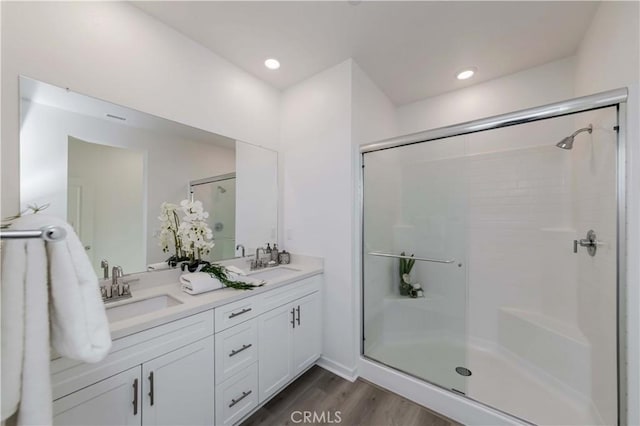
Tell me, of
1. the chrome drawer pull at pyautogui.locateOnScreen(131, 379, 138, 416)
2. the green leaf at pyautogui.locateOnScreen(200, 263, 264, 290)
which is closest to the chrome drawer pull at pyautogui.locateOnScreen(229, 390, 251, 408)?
the chrome drawer pull at pyautogui.locateOnScreen(131, 379, 138, 416)

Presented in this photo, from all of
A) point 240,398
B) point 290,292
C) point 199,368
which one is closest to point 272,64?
point 290,292

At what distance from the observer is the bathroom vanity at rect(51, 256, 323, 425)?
96cm

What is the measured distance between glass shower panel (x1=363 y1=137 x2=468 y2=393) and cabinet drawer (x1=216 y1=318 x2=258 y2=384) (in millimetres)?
997

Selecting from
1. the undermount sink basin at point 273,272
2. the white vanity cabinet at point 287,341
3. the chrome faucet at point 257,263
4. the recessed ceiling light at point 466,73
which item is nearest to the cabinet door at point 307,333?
the white vanity cabinet at point 287,341

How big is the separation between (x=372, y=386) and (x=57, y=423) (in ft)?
5.93

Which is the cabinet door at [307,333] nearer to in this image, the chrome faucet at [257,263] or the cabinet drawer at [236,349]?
the cabinet drawer at [236,349]

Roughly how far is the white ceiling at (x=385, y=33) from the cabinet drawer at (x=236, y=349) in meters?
2.02

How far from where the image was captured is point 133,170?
5.06 feet

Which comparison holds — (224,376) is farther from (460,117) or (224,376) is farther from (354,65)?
(460,117)

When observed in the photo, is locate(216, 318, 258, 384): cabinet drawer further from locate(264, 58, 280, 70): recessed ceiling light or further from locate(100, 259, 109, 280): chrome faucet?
locate(264, 58, 280, 70): recessed ceiling light

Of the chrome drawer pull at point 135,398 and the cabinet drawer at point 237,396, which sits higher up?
the chrome drawer pull at point 135,398

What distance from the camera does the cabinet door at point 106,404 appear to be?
890 millimetres

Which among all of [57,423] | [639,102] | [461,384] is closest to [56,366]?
[57,423]

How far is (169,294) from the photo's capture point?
4.71 feet
